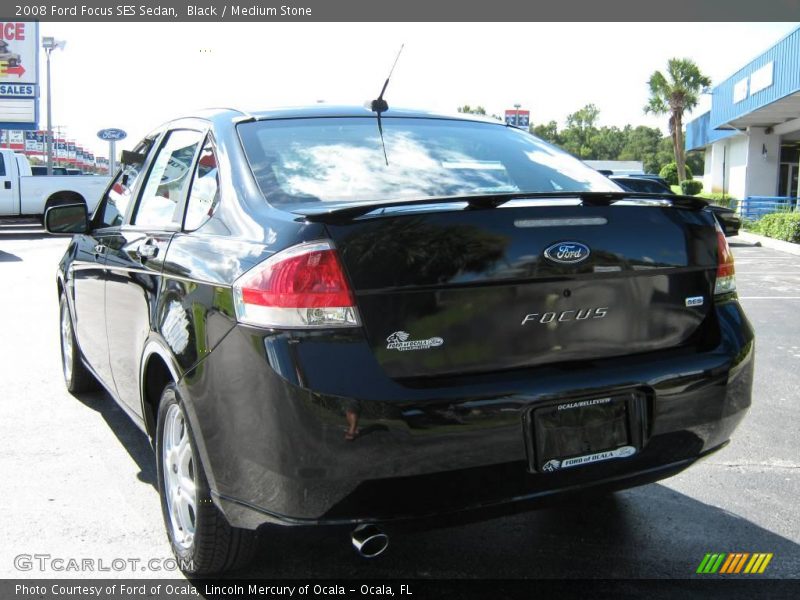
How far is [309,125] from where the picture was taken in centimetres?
338

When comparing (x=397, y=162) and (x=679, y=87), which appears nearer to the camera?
(x=397, y=162)

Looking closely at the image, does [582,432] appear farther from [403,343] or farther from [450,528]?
[450,528]

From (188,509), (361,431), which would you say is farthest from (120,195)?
(361,431)

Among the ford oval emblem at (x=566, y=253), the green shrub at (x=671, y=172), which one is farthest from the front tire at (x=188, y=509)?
the green shrub at (x=671, y=172)

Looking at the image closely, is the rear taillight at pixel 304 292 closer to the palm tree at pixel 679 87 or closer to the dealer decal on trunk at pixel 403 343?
the dealer decal on trunk at pixel 403 343

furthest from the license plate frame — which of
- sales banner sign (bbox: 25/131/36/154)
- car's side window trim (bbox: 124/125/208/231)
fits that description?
sales banner sign (bbox: 25/131/36/154)

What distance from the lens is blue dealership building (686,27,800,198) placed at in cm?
2302

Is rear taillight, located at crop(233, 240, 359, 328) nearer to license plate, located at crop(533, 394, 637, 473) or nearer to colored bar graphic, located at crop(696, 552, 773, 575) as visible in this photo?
license plate, located at crop(533, 394, 637, 473)

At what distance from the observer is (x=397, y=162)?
3.24m

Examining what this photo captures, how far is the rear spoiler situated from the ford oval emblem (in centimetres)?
17

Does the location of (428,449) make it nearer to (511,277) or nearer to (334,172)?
(511,277)

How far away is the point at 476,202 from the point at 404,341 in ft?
1.70

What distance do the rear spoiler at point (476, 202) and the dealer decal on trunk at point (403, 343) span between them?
15.0 inches

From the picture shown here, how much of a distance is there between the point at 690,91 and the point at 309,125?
5069cm
